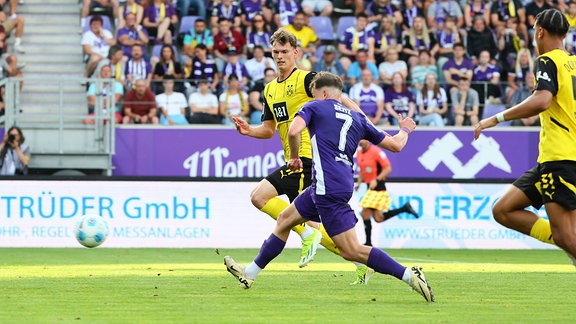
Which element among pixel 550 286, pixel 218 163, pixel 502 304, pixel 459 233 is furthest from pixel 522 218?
pixel 218 163

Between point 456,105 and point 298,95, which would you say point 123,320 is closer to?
point 298,95

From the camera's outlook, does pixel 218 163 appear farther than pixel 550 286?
Yes

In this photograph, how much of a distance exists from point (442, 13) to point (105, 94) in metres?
8.16

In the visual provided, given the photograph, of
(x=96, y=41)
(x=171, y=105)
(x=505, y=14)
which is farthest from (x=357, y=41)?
(x=96, y=41)

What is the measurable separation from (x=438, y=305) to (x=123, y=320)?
2862mm

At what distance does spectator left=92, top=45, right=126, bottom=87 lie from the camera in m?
24.5

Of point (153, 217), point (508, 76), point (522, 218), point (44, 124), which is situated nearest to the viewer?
point (522, 218)

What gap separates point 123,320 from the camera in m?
9.04

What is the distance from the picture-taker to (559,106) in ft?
32.0

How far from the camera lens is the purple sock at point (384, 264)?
10.3m

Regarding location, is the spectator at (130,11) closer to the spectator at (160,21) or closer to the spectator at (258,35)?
the spectator at (160,21)

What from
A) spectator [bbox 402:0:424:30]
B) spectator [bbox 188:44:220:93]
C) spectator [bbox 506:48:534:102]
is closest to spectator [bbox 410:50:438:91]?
spectator [bbox 402:0:424:30]

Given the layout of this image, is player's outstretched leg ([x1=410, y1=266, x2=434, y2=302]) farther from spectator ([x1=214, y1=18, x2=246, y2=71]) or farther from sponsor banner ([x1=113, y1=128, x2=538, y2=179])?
spectator ([x1=214, y1=18, x2=246, y2=71])

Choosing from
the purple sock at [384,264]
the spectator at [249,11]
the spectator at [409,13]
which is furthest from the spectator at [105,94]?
the purple sock at [384,264]
